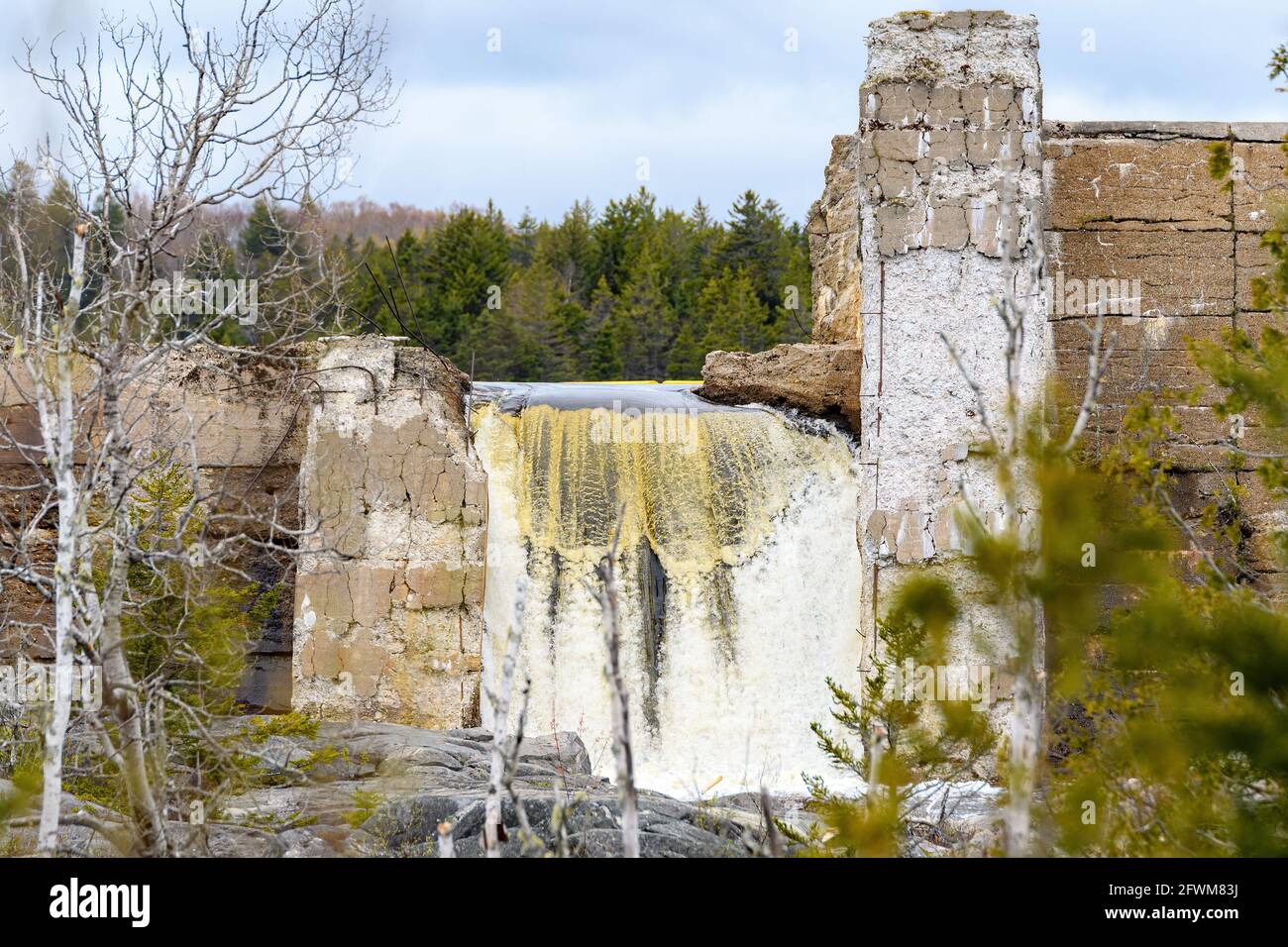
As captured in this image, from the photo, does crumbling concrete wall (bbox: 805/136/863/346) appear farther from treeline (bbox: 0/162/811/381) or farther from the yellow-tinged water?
treeline (bbox: 0/162/811/381)

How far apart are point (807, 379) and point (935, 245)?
2.23m

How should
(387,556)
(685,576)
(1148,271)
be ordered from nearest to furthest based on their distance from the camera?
(387,556)
(1148,271)
(685,576)

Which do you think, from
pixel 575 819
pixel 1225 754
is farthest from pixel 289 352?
pixel 1225 754

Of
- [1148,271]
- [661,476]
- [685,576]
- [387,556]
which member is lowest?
[685,576]

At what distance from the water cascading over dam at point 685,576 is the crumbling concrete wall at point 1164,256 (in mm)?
2187

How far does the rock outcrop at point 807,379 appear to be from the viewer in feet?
39.1

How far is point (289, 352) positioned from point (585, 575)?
2.87 meters

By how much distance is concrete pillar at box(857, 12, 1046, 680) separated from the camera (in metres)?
10.0

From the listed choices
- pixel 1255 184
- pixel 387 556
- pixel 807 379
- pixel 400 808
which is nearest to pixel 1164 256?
pixel 1255 184

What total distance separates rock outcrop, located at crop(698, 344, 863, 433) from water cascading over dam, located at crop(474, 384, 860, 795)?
7.2 inches

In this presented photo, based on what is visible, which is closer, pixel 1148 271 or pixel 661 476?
pixel 1148 271

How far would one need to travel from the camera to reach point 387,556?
10.7 m

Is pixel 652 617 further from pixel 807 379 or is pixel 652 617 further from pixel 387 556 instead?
pixel 807 379

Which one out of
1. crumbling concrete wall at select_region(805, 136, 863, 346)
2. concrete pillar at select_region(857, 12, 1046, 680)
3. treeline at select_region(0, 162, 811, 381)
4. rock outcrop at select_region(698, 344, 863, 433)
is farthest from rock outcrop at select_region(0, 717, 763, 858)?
treeline at select_region(0, 162, 811, 381)
